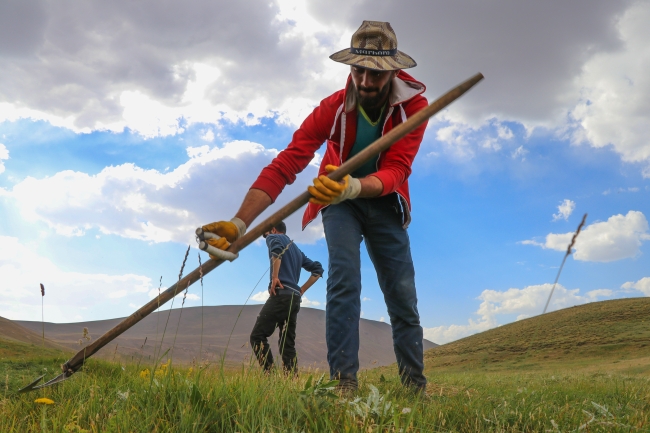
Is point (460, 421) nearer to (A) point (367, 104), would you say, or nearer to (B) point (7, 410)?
(A) point (367, 104)

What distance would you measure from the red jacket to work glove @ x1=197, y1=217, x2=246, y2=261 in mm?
429

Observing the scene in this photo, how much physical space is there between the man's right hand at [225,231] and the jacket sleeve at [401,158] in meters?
1.10

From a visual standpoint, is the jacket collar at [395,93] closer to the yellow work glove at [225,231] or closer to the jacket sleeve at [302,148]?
the jacket sleeve at [302,148]

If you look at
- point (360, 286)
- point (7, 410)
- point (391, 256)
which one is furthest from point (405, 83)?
point (7, 410)

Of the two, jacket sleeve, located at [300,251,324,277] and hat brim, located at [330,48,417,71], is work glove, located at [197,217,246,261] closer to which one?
hat brim, located at [330,48,417,71]

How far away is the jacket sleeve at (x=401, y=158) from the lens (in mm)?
3865

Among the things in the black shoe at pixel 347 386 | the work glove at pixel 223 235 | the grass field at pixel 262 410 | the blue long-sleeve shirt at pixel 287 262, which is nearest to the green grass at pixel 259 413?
the grass field at pixel 262 410

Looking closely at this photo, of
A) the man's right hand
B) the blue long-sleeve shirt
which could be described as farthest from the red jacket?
the blue long-sleeve shirt

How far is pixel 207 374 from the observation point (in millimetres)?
3314

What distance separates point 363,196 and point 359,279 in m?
0.68

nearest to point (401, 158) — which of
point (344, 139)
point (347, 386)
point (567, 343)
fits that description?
point (344, 139)

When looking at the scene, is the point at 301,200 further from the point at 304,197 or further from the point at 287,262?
the point at 287,262

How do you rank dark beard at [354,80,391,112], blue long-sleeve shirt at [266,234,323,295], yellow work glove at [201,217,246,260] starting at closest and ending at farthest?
yellow work glove at [201,217,246,260], dark beard at [354,80,391,112], blue long-sleeve shirt at [266,234,323,295]

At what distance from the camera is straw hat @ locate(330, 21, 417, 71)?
12.6ft
